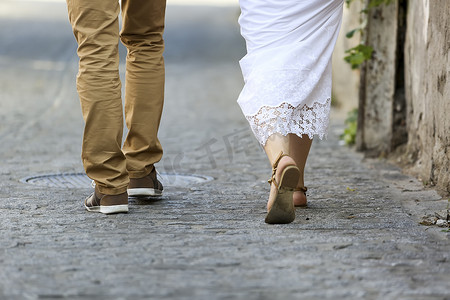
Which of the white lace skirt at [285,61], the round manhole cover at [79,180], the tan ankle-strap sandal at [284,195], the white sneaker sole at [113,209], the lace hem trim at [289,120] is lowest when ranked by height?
the round manhole cover at [79,180]

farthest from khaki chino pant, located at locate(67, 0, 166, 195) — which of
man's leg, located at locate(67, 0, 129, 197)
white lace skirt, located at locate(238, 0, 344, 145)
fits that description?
white lace skirt, located at locate(238, 0, 344, 145)

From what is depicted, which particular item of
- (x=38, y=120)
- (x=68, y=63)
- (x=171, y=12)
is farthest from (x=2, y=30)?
(x=38, y=120)

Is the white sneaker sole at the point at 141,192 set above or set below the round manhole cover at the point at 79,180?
above

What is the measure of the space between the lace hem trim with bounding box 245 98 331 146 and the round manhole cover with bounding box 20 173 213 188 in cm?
A: 110

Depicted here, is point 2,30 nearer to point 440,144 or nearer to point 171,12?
point 171,12

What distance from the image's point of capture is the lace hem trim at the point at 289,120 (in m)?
3.31

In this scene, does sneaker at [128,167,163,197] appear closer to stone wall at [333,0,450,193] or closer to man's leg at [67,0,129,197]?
man's leg at [67,0,129,197]

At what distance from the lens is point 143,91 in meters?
3.80

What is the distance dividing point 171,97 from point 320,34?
645 cm

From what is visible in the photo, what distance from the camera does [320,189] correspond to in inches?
166

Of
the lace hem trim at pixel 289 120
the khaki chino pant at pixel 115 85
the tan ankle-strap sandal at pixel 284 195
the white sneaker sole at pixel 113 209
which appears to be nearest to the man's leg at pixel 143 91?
the khaki chino pant at pixel 115 85

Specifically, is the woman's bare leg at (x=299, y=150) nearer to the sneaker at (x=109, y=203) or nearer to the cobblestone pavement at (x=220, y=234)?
the cobblestone pavement at (x=220, y=234)

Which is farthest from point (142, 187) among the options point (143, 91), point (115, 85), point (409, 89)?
point (409, 89)

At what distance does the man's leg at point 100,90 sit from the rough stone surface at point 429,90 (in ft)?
5.61
